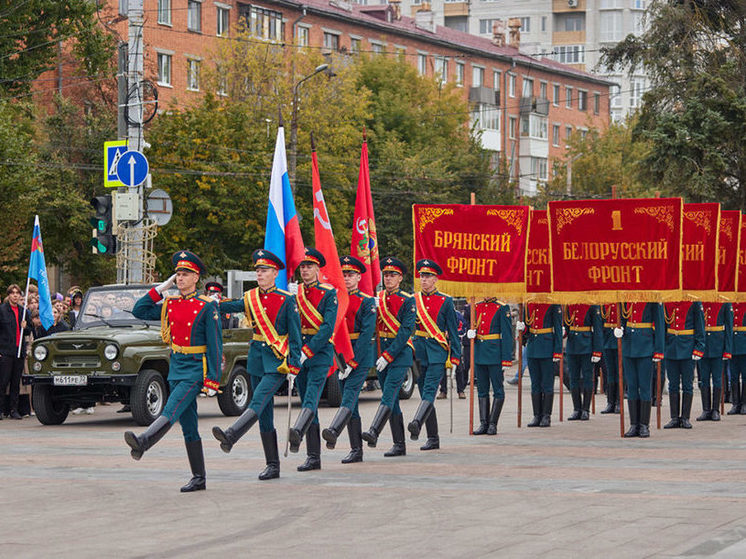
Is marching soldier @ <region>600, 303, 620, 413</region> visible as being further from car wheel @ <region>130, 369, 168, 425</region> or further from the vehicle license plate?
the vehicle license plate

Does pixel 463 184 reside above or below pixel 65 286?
above

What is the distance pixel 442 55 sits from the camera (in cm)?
8144

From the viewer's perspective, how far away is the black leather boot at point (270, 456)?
1297 centimetres

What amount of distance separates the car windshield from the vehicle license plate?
1.49 metres

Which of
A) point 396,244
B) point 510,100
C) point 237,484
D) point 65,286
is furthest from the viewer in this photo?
point 510,100

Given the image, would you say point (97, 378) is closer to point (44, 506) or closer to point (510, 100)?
point (44, 506)

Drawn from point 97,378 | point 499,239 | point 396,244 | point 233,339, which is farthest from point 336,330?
point 396,244

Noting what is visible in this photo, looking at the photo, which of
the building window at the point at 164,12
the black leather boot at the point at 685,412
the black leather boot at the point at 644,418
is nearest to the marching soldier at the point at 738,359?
the black leather boot at the point at 685,412

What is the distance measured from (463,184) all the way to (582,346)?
42.2 m

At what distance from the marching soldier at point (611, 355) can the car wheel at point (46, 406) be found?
7500 mm

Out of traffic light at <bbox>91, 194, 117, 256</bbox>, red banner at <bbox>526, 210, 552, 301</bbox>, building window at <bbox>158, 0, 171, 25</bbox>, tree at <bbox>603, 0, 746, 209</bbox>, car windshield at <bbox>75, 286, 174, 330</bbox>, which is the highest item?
building window at <bbox>158, 0, 171, 25</bbox>

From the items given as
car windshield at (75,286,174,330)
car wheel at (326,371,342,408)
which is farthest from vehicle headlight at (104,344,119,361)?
car wheel at (326,371,342,408)

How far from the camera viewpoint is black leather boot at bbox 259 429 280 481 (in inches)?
511

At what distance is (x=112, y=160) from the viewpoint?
2728 centimetres
